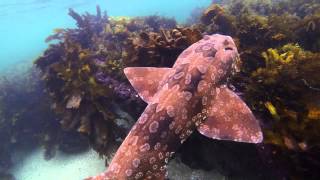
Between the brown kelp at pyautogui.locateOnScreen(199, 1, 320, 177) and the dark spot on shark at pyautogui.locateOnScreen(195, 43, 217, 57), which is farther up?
the dark spot on shark at pyautogui.locateOnScreen(195, 43, 217, 57)

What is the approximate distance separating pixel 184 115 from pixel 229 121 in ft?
2.07

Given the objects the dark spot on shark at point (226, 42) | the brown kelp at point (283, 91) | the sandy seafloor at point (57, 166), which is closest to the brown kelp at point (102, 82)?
the sandy seafloor at point (57, 166)

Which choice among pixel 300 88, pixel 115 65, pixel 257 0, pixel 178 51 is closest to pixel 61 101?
pixel 115 65

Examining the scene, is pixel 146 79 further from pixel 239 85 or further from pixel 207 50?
pixel 239 85

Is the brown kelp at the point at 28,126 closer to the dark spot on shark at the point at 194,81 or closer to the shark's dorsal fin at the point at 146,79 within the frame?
the shark's dorsal fin at the point at 146,79

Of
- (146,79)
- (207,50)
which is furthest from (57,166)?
(207,50)

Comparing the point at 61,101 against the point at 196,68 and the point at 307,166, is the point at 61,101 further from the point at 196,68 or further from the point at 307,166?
the point at 307,166

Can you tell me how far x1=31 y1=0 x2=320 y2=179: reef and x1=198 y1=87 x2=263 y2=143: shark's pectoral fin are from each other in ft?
1.31

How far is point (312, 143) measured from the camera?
4051 mm

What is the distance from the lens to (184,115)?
163 inches

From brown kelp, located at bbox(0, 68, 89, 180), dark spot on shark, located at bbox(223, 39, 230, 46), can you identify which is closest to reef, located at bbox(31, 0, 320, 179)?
dark spot on shark, located at bbox(223, 39, 230, 46)

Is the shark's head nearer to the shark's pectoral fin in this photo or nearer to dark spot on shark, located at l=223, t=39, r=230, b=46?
dark spot on shark, located at l=223, t=39, r=230, b=46

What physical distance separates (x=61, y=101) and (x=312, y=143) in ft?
17.1

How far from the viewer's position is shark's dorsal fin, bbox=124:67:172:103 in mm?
4809
